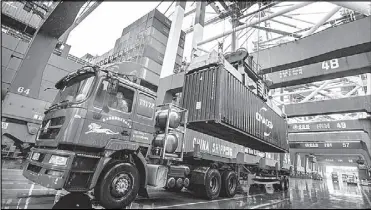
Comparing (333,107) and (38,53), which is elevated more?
(333,107)

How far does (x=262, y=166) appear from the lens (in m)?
8.99

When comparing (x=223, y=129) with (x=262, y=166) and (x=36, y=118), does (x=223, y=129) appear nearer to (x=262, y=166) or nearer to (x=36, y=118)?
(x=262, y=166)

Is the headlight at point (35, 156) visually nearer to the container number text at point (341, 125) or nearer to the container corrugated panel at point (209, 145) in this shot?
the container corrugated panel at point (209, 145)

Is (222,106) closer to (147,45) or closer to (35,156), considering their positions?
(35,156)

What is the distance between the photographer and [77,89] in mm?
4516

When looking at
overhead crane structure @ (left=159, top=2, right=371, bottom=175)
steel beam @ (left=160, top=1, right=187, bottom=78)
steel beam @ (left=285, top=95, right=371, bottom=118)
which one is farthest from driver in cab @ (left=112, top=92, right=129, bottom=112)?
steel beam @ (left=285, top=95, right=371, bottom=118)

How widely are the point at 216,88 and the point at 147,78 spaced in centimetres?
750

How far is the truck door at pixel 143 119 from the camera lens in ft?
16.1

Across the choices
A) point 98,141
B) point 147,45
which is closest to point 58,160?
point 98,141

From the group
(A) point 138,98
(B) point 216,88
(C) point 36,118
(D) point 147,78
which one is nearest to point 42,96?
(C) point 36,118

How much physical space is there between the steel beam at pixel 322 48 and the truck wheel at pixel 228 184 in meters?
6.11

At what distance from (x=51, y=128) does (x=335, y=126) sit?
21914 mm

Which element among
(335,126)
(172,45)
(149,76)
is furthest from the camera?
(335,126)

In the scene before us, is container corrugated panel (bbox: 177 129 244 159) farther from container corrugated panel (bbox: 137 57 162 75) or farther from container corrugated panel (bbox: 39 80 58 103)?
container corrugated panel (bbox: 39 80 58 103)
